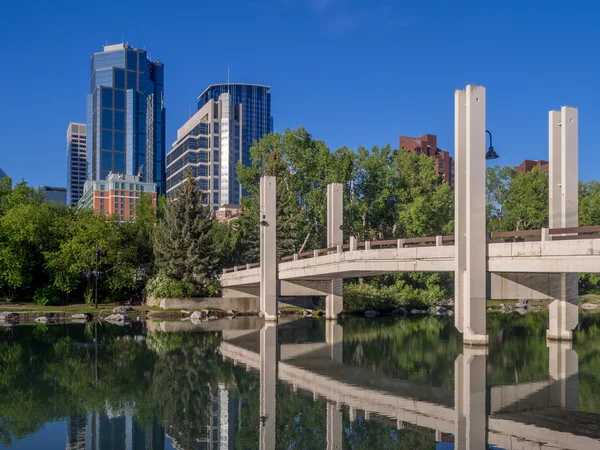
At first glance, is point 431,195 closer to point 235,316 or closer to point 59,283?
point 235,316

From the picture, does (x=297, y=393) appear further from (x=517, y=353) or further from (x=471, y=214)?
(x=471, y=214)

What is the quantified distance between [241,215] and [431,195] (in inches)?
713

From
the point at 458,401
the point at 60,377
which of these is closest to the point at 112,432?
the point at 60,377

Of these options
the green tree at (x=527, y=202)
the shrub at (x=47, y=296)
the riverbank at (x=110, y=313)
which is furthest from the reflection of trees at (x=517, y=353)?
the shrub at (x=47, y=296)

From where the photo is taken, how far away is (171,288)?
42.6 meters

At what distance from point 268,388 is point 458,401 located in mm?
5085

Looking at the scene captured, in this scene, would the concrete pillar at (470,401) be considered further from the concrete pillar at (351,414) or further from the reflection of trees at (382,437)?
the concrete pillar at (351,414)

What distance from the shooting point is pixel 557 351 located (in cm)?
2328

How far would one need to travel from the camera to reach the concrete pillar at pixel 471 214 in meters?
23.3

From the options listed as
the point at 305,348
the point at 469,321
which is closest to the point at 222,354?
the point at 305,348

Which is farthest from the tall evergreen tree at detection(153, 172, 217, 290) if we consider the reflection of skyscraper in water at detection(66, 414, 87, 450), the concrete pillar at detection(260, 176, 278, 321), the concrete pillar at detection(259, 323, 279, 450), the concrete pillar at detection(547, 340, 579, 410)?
the reflection of skyscraper in water at detection(66, 414, 87, 450)

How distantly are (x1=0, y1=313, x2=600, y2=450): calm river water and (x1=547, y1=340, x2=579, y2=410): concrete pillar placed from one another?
0.05 m

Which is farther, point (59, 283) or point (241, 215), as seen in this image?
point (241, 215)

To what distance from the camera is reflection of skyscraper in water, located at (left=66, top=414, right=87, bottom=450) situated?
11.2 m
